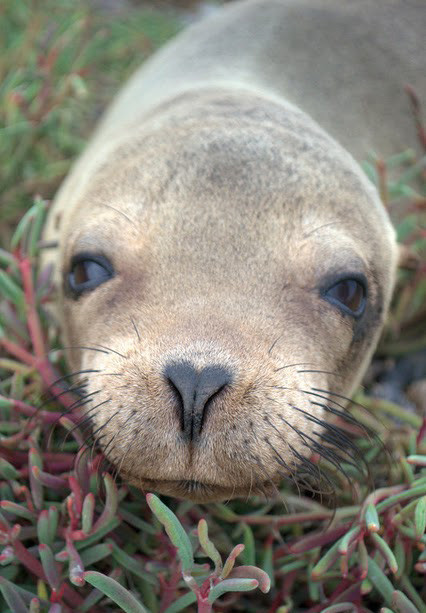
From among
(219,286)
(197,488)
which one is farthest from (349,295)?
(197,488)

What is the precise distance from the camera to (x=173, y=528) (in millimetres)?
1704

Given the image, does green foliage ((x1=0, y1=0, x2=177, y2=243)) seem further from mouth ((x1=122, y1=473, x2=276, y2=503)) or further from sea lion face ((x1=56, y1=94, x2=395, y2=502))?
mouth ((x1=122, y1=473, x2=276, y2=503))

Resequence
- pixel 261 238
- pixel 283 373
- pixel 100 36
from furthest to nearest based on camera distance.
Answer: pixel 100 36
pixel 261 238
pixel 283 373

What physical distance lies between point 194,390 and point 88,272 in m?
0.75

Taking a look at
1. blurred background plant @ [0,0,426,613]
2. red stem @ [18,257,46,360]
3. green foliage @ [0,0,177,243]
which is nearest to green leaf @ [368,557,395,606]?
blurred background plant @ [0,0,426,613]

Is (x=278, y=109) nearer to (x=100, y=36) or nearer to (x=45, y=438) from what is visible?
(x=45, y=438)

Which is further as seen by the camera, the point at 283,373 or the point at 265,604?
the point at 265,604

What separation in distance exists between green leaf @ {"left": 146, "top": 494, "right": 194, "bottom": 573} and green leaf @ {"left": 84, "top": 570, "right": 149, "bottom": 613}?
0.52 ft

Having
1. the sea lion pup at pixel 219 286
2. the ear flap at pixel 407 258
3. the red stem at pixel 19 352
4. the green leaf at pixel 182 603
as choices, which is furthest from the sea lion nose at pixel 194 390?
the ear flap at pixel 407 258

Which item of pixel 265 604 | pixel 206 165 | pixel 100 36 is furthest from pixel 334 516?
pixel 100 36

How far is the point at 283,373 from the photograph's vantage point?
1.91m

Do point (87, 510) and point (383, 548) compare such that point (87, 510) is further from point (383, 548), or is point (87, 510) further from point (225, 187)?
point (225, 187)

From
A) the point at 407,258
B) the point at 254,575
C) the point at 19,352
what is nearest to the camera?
the point at 254,575

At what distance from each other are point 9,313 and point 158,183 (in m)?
0.82
